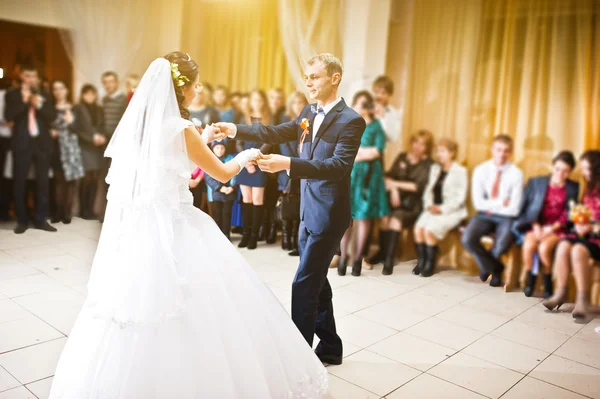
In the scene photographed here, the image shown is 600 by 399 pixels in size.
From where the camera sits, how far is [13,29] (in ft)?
18.6

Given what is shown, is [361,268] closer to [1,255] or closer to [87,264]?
[87,264]

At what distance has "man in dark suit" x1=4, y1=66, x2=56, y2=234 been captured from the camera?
17.3ft

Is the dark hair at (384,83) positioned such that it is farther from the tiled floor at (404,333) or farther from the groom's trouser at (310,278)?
the groom's trouser at (310,278)

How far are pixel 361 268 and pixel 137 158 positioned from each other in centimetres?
285

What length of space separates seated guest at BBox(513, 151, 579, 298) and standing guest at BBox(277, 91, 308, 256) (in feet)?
5.69

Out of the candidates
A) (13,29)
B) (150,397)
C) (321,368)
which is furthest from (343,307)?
(13,29)

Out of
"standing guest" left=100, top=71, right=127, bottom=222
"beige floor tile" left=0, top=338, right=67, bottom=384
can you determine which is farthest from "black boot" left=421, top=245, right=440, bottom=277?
"standing guest" left=100, top=71, right=127, bottom=222

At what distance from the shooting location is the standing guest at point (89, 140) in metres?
5.83

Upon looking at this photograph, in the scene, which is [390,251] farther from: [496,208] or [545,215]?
[545,215]

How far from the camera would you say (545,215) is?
4254mm

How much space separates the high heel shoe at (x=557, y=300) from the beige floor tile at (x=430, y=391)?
159cm

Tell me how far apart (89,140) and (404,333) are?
3.97 meters

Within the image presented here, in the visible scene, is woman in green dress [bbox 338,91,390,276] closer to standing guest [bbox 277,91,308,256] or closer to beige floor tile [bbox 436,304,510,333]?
standing guest [bbox 277,91,308,256]

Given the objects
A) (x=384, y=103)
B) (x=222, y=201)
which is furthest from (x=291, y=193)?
(x=384, y=103)
